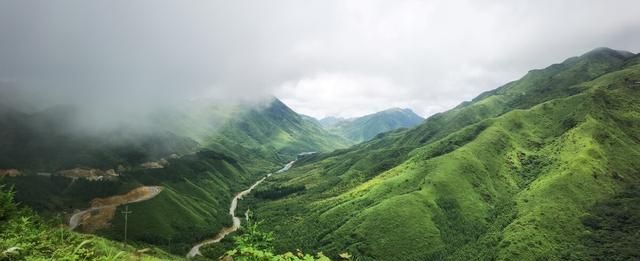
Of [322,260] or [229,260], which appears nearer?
[322,260]

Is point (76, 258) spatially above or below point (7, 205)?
below

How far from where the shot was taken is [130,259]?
140 feet

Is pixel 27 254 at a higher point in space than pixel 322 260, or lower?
higher

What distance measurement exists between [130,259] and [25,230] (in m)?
9.49

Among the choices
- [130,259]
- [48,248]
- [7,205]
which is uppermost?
[7,205]

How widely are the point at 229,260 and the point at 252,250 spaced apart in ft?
23.0

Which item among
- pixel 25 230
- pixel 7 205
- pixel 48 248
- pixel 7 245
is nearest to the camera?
pixel 7 245

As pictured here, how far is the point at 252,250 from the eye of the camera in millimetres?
21828

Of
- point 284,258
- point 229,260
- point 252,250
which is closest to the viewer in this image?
point 252,250

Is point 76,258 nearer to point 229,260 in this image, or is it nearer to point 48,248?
point 48,248

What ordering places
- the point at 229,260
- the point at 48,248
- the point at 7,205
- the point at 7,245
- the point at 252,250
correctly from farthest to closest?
the point at 7,205, the point at 48,248, the point at 7,245, the point at 229,260, the point at 252,250

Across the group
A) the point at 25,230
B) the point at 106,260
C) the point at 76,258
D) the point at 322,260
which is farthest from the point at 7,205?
the point at 322,260

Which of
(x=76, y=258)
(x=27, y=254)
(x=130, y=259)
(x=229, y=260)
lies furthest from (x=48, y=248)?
(x=229, y=260)

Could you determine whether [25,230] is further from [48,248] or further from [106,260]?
[106,260]
